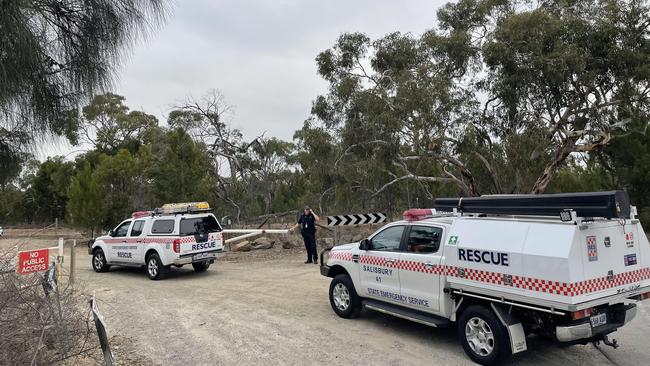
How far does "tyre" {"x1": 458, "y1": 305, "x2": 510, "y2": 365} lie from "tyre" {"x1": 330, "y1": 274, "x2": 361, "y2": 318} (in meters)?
2.29

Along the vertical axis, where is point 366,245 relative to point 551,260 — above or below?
above

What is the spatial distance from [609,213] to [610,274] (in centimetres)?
79

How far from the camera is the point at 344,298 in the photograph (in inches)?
338

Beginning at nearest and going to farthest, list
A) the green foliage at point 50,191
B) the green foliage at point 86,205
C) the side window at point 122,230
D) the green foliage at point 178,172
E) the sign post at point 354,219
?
1. the side window at point 122,230
2. the sign post at point 354,219
3. the green foliage at point 178,172
4. the green foliage at point 86,205
5. the green foliage at point 50,191

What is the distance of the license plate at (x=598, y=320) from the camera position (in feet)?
18.4

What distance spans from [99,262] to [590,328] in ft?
46.6

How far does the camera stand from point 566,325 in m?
5.55

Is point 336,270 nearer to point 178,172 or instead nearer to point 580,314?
point 580,314

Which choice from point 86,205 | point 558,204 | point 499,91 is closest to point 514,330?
point 558,204

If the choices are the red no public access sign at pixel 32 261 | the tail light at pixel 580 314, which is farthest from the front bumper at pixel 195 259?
the tail light at pixel 580 314

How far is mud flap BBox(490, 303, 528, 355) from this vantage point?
5.79m

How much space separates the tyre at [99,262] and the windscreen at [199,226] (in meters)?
3.60

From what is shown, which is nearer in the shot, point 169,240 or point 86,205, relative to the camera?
point 169,240

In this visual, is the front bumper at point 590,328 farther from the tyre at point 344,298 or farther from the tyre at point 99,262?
the tyre at point 99,262
